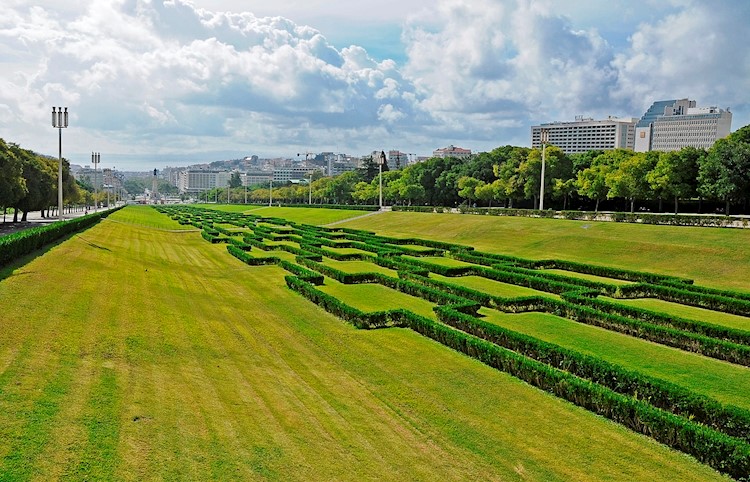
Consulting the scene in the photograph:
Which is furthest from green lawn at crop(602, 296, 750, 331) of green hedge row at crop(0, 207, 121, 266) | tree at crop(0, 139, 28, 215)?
tree at crop(0, 139, 28, 215)

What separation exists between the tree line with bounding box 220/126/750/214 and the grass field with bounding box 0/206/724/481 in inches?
1719

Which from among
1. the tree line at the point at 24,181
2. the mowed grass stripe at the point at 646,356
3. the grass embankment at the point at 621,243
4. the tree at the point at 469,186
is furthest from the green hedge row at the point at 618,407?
the tree at the point at 469,186

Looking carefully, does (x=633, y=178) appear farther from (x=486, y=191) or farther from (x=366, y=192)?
(x=366, y=192)

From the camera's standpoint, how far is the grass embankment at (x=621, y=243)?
3097 centimetres

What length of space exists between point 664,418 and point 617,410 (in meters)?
1.03

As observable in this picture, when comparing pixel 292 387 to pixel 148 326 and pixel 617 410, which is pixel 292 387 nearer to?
pixel 148 326

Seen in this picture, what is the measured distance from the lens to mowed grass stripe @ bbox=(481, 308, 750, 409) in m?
12.9

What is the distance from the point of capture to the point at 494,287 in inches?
1037

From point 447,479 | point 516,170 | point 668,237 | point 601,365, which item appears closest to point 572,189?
point 516,170

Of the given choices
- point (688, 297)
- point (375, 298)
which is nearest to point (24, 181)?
point (375, 298)

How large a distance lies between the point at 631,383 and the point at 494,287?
14.5 meters

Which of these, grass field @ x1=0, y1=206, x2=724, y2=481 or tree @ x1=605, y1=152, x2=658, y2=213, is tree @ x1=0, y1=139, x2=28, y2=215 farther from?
tree @ x1=605, y1=152, x2=658, y2=213

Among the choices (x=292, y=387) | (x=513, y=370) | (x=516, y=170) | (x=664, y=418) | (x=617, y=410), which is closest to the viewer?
(x=664, y=418)

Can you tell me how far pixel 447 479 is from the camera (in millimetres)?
8523
